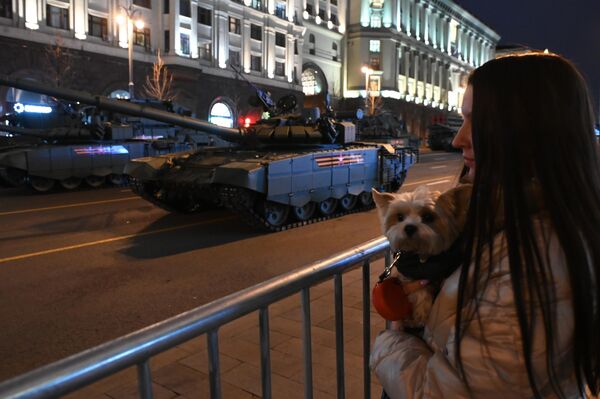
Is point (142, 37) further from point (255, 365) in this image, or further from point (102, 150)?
point (255, 365)

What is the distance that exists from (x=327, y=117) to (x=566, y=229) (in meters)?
12.4

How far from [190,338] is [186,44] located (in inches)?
1777

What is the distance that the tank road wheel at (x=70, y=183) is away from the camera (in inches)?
653

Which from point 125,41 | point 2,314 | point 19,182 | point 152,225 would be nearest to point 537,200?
point 2,314

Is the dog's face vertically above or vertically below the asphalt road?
above

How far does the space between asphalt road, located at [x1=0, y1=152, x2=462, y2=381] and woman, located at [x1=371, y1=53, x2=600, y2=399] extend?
158 cm

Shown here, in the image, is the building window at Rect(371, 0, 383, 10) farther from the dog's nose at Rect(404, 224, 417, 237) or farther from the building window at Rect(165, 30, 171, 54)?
the dog's nose at Rect(404, 224, 417, 237)

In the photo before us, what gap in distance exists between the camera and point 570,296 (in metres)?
1.29

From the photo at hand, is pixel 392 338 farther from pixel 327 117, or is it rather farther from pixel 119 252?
pixel 327 117

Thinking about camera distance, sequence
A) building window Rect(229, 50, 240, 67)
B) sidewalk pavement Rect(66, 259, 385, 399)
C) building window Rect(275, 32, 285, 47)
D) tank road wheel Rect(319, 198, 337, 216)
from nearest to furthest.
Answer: sidewalk pavement Rect(66, 259, 385, 399) < tank road wheel Rect(319, 198, 337, 216) < building window Rect(229, 50, 240, 67) < building window Rect(275, 32, 285, 47)

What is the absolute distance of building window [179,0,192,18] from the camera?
1719 inches

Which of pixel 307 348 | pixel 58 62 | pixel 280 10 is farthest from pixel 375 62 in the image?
pixel 307 348

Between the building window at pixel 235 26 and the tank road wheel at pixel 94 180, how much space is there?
115 feet

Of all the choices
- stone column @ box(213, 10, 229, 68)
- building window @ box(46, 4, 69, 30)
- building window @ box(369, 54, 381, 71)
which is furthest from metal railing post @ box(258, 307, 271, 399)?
building window @ box(369, 54, 381, 71)
